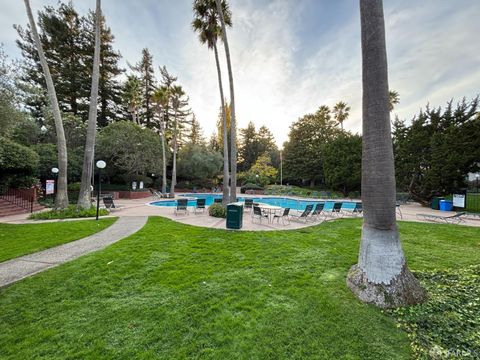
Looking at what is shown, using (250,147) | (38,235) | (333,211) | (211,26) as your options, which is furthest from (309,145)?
(38,235)

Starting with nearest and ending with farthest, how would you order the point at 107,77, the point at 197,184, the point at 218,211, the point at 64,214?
the point at 64,214, the point at 218,211, the point at 107,77, the point at 197,184

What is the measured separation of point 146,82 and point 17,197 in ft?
96.8

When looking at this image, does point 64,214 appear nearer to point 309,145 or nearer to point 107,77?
point 107,77

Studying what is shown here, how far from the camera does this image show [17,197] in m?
12.8

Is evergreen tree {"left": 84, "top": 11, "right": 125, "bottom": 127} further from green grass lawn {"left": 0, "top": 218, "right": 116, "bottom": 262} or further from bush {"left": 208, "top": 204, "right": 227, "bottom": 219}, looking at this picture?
bush {"left": 208, "top": 204, "right": 227, "bottom": 219}

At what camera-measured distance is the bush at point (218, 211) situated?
10874 mm

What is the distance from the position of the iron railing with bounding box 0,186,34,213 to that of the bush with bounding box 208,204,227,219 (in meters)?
11.0

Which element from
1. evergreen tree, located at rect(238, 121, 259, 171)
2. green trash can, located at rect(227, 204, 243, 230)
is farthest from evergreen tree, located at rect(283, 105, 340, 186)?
green trash can, located at rect(227, 204, 243, 230)

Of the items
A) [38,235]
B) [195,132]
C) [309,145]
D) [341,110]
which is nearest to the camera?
[38,235]

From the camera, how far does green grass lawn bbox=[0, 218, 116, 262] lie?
551 cm

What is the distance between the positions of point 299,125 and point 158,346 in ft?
132

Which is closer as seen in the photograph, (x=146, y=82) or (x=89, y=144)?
(x=89, y=144)

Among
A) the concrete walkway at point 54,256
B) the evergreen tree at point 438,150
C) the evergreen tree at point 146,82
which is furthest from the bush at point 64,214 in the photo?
the evergreen tree at point 146,82

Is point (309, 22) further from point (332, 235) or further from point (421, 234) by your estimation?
point (421, 234)
